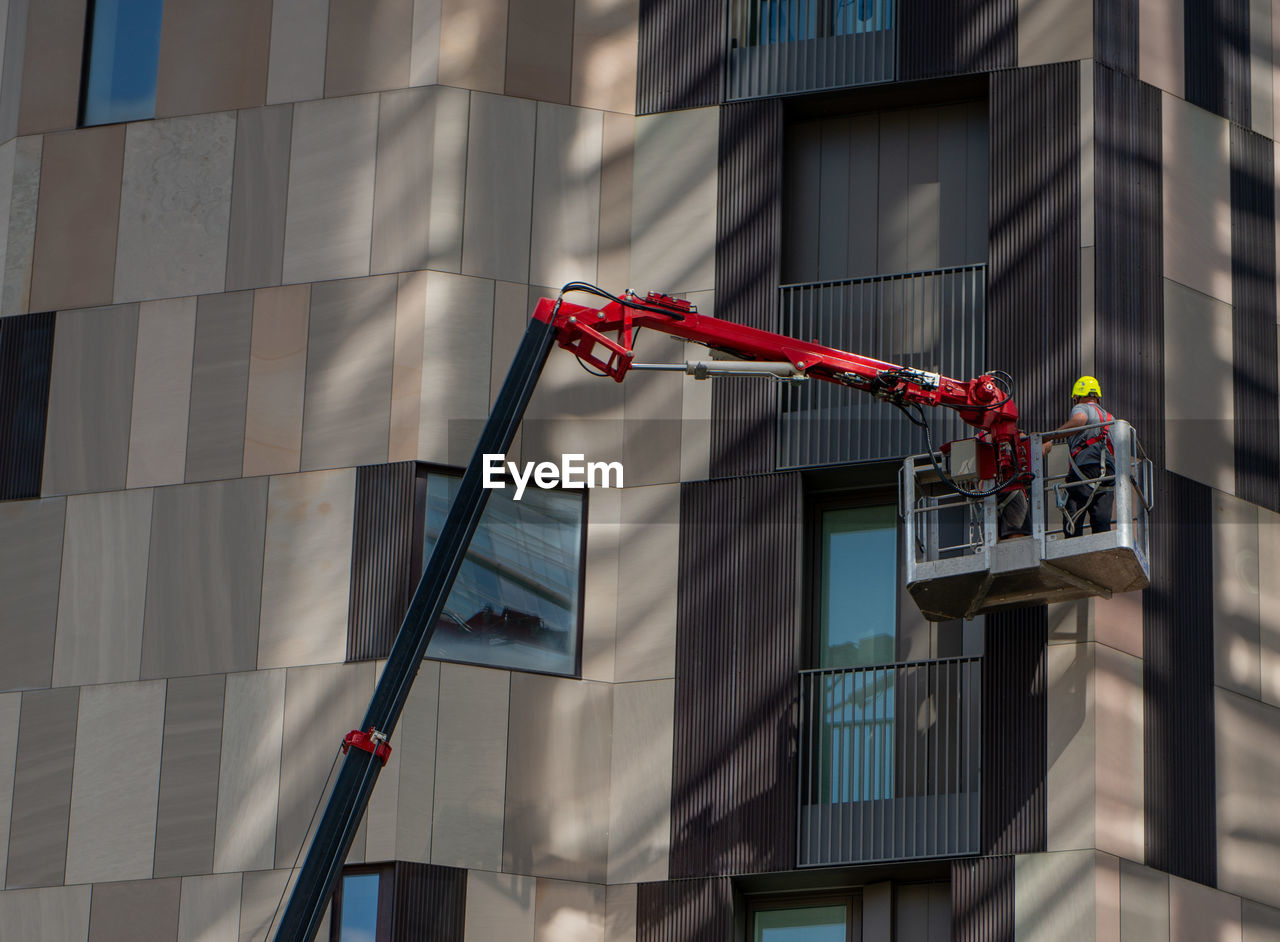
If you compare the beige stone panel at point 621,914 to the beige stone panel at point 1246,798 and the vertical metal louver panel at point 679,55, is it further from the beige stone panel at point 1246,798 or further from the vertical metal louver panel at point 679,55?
the vertical metal louver panel at point 679,55

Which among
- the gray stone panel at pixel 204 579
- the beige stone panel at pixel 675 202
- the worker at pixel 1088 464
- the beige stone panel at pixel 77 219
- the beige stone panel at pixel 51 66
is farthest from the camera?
the beige stone panel at pixel 51 66

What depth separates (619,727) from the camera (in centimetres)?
3222

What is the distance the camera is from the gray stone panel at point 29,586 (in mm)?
33344

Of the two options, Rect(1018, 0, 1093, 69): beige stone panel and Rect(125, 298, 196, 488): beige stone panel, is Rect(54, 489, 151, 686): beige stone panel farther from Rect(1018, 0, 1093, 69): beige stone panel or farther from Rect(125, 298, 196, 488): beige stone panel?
Rect(1018, 0, 1093, 69): beige stone panel

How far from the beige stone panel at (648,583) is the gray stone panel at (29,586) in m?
8.20

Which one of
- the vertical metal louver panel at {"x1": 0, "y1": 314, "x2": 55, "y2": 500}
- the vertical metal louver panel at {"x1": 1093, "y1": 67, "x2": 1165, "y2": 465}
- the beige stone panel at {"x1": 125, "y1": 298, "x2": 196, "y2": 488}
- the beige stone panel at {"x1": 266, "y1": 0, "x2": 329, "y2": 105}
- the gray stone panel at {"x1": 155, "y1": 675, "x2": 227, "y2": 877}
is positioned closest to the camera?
the gray stone panel at {"x1": 155, "y1": 675, "x2": 227, "y2": 877}

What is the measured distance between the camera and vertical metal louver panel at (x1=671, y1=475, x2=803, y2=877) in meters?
31.3

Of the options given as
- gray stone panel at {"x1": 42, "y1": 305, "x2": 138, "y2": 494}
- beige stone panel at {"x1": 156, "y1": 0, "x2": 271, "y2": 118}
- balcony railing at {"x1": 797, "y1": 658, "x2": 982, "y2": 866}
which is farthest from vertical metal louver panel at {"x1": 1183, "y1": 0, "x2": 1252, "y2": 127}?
gray stone panel at {"x1": 42, "y1": 305, "x2": 138, "y2": 494}

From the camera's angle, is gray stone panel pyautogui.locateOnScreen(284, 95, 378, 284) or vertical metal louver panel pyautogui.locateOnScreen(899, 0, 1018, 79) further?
gray stone panel pyautogui.locateOnScreen(284, 95, 378, 284)

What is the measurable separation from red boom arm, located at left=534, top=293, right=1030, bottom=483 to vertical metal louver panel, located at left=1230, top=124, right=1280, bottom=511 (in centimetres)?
437

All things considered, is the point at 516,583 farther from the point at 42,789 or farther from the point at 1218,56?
the point at 1218,56

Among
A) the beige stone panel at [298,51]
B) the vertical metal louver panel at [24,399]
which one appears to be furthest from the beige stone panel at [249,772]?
the beige stone panel at [298,51]

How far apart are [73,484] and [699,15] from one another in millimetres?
11622

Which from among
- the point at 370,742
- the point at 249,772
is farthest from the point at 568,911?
the point at 249,772
